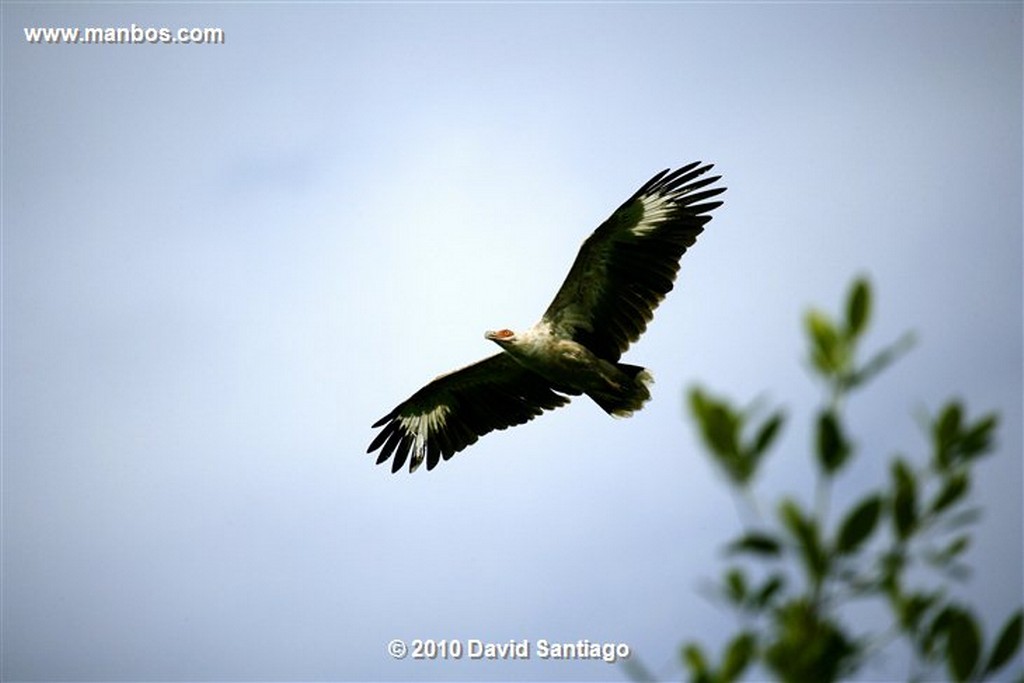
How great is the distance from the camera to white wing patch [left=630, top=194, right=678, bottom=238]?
12258mm

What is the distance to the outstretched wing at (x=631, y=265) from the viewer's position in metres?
12.3

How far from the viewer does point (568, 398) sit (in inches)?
533

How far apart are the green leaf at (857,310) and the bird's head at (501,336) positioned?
33.8ft

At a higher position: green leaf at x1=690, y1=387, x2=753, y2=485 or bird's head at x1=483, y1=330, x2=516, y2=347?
bird's head at x1=483, y1=330, x2=516, y2=347

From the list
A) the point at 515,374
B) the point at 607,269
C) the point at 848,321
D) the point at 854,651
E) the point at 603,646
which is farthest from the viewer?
the point at 515,374

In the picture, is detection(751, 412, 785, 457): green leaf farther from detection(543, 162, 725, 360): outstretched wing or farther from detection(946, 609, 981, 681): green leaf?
detection(543, 162, 725, 360): outstretched wing

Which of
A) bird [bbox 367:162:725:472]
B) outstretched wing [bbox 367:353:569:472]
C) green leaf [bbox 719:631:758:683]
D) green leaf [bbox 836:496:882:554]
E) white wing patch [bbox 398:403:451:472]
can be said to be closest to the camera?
green leaf [bbox 836:496:882:554]

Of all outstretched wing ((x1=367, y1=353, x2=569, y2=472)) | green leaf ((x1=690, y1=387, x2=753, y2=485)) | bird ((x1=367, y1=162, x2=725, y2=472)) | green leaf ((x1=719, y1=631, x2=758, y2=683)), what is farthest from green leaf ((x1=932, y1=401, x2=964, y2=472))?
outstretched wing ((x1=367, y1=353, x2=569, y2=472))

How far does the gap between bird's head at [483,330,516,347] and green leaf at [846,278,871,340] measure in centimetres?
1030

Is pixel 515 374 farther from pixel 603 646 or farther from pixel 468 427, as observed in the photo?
pixel 603 646

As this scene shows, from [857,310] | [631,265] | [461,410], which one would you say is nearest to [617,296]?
[631,265]

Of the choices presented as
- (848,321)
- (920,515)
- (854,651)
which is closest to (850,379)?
(848,321)

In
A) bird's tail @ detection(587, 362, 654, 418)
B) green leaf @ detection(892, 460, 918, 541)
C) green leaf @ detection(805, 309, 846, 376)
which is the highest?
bird's tail @ detection(587, 362, 654, 418)

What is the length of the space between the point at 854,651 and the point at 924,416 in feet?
1.25
